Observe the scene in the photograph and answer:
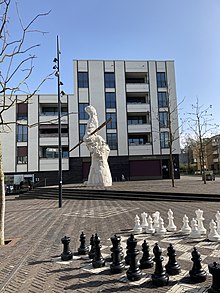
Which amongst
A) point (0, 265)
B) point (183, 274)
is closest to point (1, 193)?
point (0, 265)

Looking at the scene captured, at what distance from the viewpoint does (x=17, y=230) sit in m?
8.05

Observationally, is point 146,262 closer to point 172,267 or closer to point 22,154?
point 172,267

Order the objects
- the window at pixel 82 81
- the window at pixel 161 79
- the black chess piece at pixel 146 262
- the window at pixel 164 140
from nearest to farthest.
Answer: the black chess piece at pixel 146 262
the window at pixel 82 81
the window at pixel 164 140
the window at pixel 161 79

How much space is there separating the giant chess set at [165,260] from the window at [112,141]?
31210mm

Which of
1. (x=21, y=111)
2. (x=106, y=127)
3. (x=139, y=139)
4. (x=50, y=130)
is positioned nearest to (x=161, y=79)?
(x=139, y=139)

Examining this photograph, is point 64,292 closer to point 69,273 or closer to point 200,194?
point 69,273

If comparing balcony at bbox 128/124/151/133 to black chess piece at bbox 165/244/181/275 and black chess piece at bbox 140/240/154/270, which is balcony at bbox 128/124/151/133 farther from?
black chess piece at bbox 165/244/181/275

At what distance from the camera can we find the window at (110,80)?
127ft

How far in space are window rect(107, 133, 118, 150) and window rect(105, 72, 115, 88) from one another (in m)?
8.11

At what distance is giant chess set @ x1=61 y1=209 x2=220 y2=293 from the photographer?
11.9 feet

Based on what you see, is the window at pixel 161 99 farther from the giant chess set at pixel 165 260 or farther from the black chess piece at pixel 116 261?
the black chess piece at pixel 116 261

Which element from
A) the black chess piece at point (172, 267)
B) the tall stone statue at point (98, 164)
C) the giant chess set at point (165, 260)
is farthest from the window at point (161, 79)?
the black chess piece at point (172, 267)

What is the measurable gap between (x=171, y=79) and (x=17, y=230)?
37.5 metres

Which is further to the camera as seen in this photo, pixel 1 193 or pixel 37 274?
pixel 1 193
